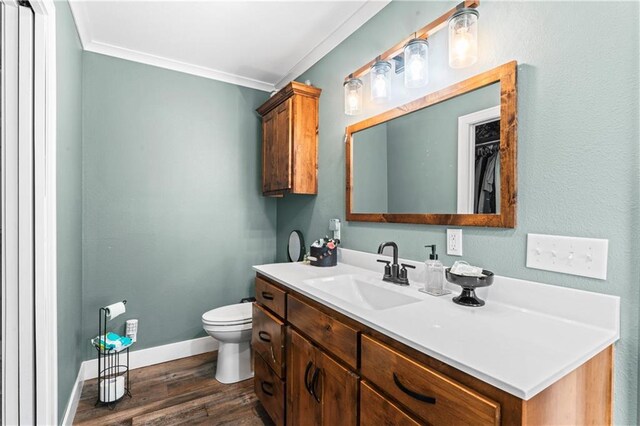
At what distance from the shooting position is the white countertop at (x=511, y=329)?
70 centimetres

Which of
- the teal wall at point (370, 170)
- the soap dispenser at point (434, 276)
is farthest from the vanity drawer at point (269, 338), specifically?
the teal wall at point (370, 170)

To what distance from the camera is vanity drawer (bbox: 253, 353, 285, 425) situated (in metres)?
1.59

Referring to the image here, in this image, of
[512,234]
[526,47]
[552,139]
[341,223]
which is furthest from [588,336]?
[341,223]

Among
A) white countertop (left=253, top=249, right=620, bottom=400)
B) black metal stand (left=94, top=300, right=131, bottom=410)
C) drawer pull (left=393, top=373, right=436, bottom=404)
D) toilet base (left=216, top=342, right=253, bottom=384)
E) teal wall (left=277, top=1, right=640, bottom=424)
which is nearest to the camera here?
white countertop (left=253, top=249, right=620, bottom=400)


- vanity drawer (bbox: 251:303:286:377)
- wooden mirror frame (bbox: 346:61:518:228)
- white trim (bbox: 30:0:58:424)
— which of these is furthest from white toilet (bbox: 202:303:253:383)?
wooden mirror frame (bbox: 346:61:518:228)

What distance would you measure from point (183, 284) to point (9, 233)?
1.51 meters

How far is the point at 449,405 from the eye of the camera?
76 centimetres

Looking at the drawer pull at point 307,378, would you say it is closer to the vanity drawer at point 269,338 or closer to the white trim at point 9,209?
the vanity drawer at point 269,338

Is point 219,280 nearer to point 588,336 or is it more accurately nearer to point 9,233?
point 9,233

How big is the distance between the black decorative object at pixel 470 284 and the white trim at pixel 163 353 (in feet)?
7.56

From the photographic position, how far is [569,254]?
3.38 feet

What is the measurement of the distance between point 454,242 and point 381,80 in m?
0.95

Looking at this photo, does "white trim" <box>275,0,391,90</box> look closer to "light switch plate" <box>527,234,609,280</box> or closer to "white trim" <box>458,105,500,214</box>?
"white trim" <box>458,105,500,214</box>

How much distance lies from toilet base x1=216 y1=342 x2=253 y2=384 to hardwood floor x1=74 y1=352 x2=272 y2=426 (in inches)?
1.8
